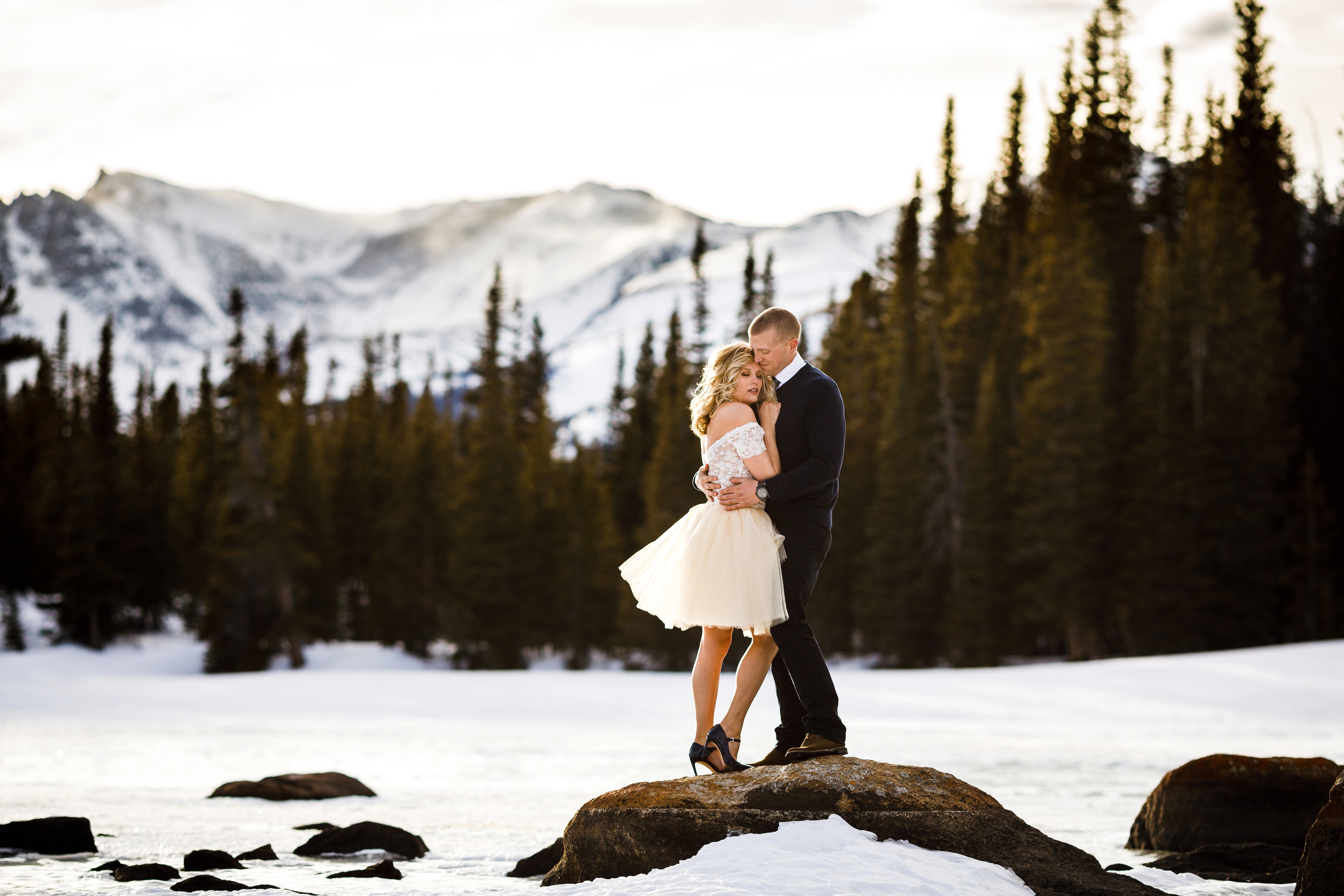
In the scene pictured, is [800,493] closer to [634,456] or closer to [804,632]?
[804,632]

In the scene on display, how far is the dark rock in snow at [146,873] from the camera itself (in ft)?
20.9

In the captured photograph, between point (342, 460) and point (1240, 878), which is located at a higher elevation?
point (342, 460)

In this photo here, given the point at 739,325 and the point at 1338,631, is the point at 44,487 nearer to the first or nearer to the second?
the point at 739,325

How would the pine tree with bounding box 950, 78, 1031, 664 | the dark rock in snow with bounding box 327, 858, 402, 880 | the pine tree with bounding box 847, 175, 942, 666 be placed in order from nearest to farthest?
1. the dark rock in snow with bounding box 327, 858, 402, 880
2. the pine tree with bounding box 950, 78, 1031, 664
3. the pine tree with bounding box 847, 175, 942, 666

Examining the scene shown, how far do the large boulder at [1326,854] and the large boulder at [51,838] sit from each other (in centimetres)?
677

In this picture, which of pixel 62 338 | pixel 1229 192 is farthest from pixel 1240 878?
pixel 62 338

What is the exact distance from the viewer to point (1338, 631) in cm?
3659

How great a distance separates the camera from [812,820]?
222 inches

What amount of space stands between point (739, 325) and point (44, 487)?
3062cm

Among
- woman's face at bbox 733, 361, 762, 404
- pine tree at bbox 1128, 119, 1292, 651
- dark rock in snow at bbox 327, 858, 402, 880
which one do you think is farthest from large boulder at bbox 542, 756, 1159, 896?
pine tree at bbox 1128, 119, 1292, 651

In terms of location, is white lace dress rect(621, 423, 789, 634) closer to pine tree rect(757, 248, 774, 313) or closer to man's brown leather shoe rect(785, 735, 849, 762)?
man's brown leather shoe rect(785, 735, 849, 762)

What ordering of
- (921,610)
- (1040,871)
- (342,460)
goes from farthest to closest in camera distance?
(342,460) → (921,610) → (1040,871)

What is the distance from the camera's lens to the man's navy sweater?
5.97m

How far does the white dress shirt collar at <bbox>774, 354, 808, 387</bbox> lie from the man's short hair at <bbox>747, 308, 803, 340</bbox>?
0.45 ft
